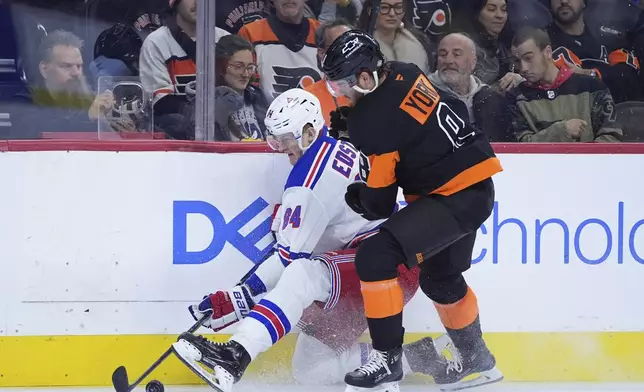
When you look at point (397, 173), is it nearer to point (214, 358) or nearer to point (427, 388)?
point (214, 358)

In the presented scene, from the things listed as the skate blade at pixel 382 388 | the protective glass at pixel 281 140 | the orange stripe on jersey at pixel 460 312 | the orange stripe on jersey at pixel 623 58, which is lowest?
the skate blade at pixel 382 388

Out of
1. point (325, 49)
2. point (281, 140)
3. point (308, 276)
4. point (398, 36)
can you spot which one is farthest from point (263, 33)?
point (308, 276)

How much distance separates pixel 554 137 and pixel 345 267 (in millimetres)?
1088

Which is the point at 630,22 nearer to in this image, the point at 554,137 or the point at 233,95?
the point at 554,137

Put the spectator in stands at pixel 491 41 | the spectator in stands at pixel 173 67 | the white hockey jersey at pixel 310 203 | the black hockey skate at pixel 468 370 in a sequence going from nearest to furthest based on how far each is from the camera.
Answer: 1. the white hockey jersey at pixel 310 203
2. the black hockey skate at pixel 468 370
3. the spectator in stands at pixel 173 67
4. the spectator in stands at pixel 491 41

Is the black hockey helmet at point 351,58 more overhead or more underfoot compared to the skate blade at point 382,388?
more overhead

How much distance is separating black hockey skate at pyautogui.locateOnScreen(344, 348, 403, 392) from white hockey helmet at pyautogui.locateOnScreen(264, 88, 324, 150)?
795 mm

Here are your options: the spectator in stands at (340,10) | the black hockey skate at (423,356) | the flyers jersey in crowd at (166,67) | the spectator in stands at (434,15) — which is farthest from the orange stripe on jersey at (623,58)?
the flyers jersey in crowd at (166,67)

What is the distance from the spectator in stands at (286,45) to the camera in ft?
13.4

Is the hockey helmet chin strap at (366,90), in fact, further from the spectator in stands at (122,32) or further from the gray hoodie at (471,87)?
the spectator in stands at (122,32)

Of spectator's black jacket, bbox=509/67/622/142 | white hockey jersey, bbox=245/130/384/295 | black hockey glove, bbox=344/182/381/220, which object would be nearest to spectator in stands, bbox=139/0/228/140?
white hockey jersey, bbox=245/130/384/295

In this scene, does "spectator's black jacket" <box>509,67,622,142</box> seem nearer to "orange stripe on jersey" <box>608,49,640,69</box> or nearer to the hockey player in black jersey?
"orange stripe on jersey" <box>608,49,640,69</box>

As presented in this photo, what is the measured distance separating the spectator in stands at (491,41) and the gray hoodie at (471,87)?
0.03 meters

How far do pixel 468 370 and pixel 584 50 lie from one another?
5.02 feet
